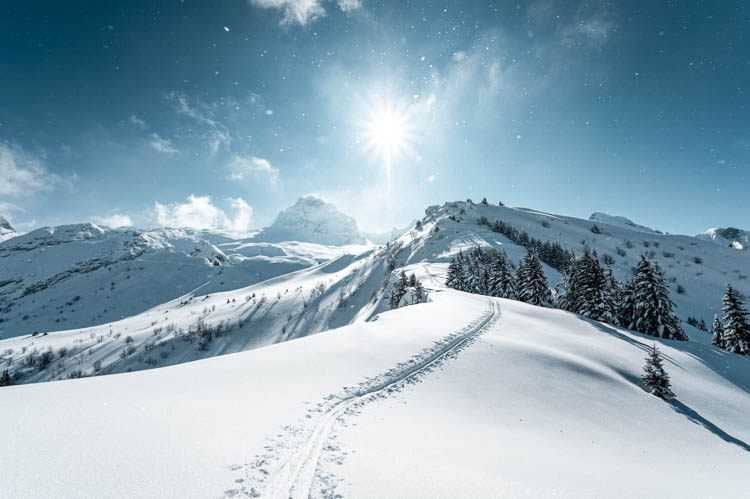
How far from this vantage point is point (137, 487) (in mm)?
3951

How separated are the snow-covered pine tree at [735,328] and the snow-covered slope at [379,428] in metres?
18.0

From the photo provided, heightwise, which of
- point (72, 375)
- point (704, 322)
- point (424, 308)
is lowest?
point (72, 375)

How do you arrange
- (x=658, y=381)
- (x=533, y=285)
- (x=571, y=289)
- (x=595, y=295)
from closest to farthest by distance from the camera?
1. (x=658, y=381)
2. (x=595, y=295)
3. (x=571, y=289)
4. (x=533, y=285)

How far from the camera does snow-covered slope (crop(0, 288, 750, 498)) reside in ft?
15.0

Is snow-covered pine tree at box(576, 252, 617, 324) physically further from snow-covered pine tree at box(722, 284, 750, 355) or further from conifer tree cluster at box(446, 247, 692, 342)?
snow-covered pine tree at box(722, 284, 750, 355)

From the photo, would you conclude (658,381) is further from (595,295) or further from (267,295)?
(267,295)

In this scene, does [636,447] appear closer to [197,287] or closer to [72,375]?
[72,375]

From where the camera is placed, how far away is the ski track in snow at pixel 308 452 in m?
4.52

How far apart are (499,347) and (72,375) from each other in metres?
54.9

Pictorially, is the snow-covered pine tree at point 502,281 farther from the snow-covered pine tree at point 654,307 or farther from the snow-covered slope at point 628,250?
the snow-covered slope at point 628,250

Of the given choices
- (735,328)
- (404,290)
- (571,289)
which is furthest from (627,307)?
(404,290)

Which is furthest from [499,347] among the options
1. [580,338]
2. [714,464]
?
[580,338]

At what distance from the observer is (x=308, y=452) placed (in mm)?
5578

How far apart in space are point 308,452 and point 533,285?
4115 cm
